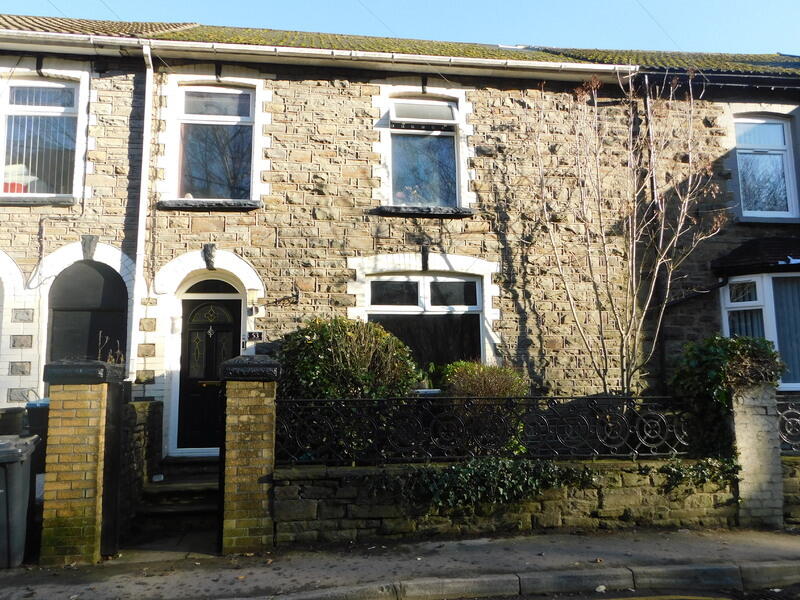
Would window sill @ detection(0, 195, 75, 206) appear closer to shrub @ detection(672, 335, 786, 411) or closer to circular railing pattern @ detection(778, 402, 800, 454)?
shrub @ detection(672, 335, 786, 411)

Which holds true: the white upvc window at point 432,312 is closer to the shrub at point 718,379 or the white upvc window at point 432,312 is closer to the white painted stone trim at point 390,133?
the white painted stone trim at point 390,133

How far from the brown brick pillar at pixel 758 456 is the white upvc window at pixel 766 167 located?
4.74 metres

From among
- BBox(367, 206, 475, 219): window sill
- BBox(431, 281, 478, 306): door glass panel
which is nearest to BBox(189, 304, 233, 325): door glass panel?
BBox(367, 206, 475, 219): window sill

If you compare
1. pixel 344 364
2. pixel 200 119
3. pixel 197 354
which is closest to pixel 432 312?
pixel 344 364

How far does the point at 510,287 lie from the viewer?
29.8ft

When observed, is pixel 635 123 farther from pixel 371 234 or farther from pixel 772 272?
pixel 371 234

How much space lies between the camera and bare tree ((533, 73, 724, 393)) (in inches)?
354

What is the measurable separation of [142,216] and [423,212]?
4.15 meters

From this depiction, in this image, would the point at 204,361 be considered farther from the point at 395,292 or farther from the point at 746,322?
the point at 746,322

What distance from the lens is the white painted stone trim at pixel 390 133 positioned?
9.18 m

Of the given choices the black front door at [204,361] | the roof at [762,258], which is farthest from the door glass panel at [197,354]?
the roof at [762,258]

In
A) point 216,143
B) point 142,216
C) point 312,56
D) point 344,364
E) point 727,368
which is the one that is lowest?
point 727,368

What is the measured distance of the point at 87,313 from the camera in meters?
8.34

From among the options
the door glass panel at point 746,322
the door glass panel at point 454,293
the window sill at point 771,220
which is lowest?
the door glass panel at point 746,322
